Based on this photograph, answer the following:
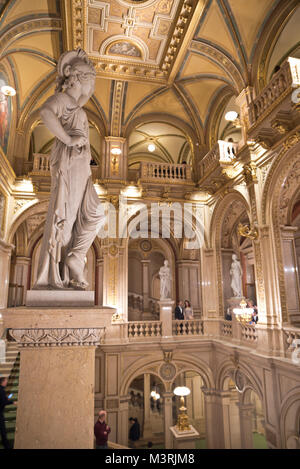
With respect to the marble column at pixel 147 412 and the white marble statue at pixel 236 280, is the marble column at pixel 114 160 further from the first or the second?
the marble column at pixel 147 412

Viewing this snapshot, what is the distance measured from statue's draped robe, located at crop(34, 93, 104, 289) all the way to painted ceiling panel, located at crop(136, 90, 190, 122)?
1070 cm

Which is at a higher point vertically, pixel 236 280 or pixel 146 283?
pixel 146 283

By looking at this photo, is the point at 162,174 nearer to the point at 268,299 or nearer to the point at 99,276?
the point at 268,299

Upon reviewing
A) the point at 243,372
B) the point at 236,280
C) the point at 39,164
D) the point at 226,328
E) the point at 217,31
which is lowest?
the point at 243,372

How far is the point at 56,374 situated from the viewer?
89.2 inches

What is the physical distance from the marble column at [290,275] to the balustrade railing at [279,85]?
3245 mm

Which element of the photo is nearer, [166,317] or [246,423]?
[246,423]

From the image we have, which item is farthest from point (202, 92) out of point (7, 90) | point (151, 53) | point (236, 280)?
point (236, 280)

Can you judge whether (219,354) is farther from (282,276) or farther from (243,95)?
(243,95)

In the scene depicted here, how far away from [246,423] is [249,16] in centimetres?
1202

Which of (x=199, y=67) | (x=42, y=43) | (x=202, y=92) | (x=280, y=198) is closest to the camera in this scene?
(x=280, y=198)

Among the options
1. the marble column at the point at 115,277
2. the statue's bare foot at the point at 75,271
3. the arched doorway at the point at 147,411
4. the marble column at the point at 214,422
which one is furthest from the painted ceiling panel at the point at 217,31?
the arched doorway at the point at 147,411

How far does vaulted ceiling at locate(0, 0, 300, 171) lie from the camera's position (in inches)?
340

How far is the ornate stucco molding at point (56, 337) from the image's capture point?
2234mm
